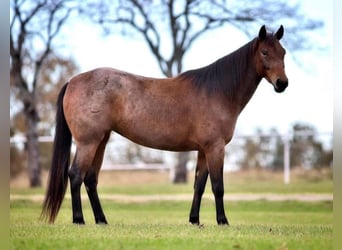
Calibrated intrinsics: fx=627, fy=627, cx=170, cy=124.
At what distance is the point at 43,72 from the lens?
→ 12.7 metres

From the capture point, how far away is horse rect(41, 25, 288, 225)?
6105 millimetres

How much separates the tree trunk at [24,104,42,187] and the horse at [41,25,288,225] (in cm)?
575

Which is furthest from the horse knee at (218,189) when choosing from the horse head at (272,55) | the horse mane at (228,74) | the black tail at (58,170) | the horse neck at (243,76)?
the black tail at (58,170)

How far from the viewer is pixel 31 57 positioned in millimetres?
12094

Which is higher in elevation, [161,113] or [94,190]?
[161,113]

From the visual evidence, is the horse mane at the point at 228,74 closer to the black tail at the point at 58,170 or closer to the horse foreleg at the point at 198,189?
the horse foreleg at the point at 198,189

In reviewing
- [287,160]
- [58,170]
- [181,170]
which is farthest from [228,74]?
[181,170]

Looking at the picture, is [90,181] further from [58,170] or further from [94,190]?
[58,170]

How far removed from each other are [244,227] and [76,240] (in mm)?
1697

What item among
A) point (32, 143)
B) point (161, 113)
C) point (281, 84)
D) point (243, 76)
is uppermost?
point (243, 76)

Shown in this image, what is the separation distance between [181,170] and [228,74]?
645 centimetres

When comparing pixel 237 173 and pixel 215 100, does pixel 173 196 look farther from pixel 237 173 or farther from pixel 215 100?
pixel 215 100

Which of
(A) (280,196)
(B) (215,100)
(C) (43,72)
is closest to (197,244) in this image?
(B) (215,100)

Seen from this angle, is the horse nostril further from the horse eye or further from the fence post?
the fence post
